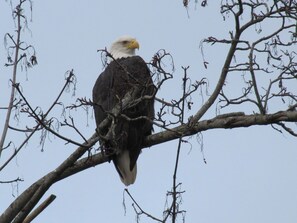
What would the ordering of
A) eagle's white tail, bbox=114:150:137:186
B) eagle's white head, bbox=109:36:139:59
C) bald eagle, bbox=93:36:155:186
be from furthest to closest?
eagle's white head, bbox=109:36:139:59 < eagle's white tail, bbox=114:150:137:186 < bald eagle, bbox=93:36:155:186

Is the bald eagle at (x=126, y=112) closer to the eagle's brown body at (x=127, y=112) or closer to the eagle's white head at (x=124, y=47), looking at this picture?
the eagle's brown body at (x=127, y=112)

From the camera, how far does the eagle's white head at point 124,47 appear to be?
24.2ft

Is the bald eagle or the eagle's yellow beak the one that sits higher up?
the eagle's yellow beak

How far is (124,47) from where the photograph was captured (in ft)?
24.3

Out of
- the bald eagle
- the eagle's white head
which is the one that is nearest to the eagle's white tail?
the bald eagle

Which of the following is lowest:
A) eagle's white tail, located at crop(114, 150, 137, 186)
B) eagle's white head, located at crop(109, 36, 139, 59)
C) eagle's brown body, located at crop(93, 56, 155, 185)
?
eagle's white tail, located at crop(114, 150, 137, 186)

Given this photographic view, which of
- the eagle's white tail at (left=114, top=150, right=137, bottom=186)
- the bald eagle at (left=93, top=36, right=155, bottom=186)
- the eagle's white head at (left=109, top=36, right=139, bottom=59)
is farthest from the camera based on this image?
the eagle's white head at (left=109, top=36, right=139, bottom=59)

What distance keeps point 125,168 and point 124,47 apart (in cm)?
175

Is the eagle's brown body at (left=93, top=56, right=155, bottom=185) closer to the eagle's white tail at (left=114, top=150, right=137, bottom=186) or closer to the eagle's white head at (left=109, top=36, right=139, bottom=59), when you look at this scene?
the eagle's white tail at (left=114, top=150, right=137, bottom=186)

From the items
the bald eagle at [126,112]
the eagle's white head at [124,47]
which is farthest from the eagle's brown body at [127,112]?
the eagle's white head at [124,47]

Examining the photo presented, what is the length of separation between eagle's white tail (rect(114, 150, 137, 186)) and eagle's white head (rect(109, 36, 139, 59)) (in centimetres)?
158

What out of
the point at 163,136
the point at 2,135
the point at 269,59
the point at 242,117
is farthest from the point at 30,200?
the point at 269,59

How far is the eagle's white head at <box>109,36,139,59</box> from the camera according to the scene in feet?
24.2

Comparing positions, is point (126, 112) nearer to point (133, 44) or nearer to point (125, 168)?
point (125, 168)
